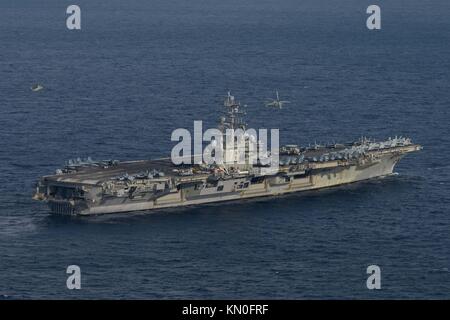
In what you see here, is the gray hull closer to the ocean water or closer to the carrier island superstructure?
the carrier island superstructure

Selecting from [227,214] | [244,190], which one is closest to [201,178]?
[227,214]

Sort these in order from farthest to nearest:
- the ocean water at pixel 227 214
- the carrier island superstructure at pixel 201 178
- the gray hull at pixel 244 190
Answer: the gray hull at pixel 244 190 → the carrier island superstructure at pixel 201 178 → the ocean water at pixel 227 214

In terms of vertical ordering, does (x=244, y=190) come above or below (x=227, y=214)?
above

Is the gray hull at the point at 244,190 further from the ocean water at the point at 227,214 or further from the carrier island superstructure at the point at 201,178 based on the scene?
the ocean water at the point at 227,214

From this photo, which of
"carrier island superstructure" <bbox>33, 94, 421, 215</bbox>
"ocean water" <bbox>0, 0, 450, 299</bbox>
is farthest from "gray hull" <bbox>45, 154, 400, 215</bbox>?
"ocean water" <bbox>0, 0, 450, 299</bbox>

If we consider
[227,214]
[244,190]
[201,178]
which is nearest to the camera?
[227,214]

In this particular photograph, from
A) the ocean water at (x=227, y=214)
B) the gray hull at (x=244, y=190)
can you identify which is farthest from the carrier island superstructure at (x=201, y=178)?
the ocean water at (x=227, y=214)

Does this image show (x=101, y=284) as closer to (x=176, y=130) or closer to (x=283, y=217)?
(x=283, y=217)

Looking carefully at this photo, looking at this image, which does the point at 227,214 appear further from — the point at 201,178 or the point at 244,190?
the point at 244,190
